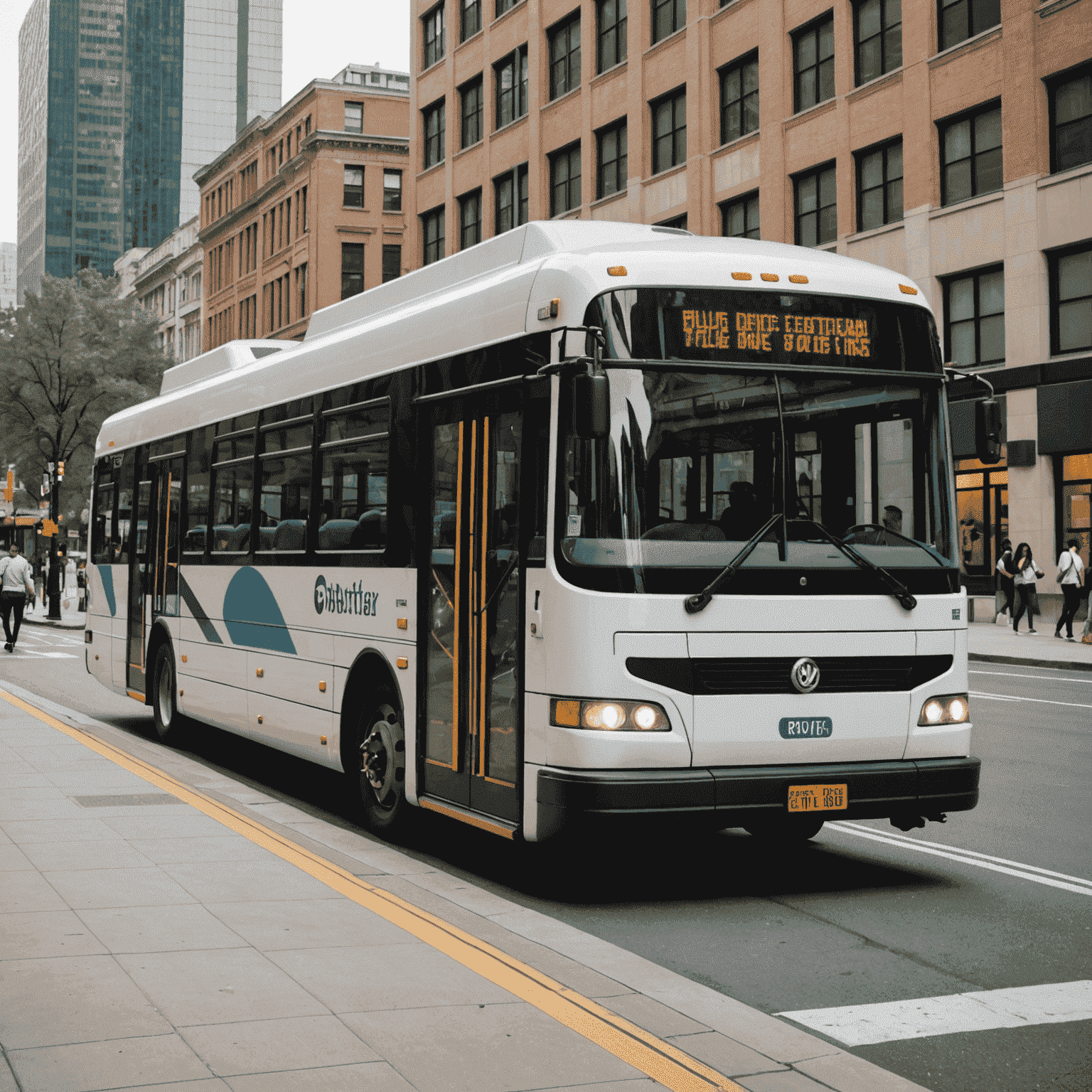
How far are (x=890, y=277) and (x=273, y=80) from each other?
19428 cm

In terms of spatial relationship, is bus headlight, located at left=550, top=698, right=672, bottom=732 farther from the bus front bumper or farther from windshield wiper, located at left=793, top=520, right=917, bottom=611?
windshield wiper, located at left=793, top=520, right=917, bottom=611

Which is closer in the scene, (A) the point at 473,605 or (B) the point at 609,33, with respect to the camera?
(A) the point at 473,605

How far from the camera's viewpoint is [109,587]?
15445mm

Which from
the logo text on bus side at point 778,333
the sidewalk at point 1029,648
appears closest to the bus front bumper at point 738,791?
the logo text on bus side at point 778,333

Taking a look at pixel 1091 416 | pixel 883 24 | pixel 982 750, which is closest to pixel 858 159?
pixel 883 24

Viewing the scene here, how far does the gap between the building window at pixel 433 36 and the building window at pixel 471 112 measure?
2.63m

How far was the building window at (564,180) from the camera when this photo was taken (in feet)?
144

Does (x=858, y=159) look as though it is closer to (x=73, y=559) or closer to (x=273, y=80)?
(x=73, y=559)

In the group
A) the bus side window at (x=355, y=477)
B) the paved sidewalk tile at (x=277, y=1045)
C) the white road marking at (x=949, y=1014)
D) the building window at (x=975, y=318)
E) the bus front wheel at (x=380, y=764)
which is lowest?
the white road marking at (x=949, y=1014)

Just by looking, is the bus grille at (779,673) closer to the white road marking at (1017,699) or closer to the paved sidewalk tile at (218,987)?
the paved sidewalk tile at (218,987)

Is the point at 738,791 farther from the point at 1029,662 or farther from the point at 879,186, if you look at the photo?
the point at 879,186

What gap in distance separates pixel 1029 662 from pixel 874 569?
1602 centimetres

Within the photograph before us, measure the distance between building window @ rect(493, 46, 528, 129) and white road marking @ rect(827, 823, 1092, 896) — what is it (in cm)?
4049

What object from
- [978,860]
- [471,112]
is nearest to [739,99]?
[471,112]
